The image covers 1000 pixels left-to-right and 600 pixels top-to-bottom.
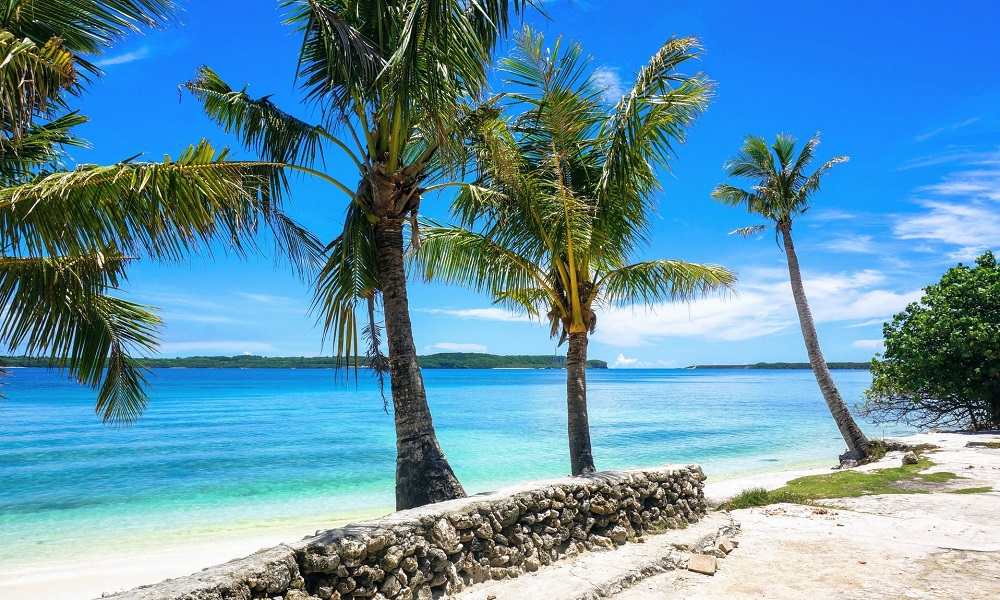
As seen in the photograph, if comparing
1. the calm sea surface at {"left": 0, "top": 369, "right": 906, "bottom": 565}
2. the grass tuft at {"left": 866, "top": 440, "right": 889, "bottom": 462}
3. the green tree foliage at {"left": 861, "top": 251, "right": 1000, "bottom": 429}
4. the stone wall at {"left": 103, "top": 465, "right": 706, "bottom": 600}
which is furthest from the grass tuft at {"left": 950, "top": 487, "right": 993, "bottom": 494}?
the calm sea surface at {"left": 0, "top": 369, "right": 906, "bottom": 565}

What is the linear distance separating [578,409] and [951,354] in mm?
13371

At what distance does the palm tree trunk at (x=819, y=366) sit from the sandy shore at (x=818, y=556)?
2.64 metres

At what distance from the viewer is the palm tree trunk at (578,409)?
862 cm

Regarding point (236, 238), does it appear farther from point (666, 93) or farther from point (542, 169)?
point (666, 93)

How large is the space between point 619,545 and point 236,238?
188 inches

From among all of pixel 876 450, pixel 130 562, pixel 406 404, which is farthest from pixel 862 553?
pixel 130 562

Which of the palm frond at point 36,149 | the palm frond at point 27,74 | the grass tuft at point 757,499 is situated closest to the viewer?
the palm frond at point 27,74

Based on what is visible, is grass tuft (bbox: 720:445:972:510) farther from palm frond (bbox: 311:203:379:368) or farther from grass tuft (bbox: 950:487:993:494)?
palm frond (bbox: 311:203:379:368)

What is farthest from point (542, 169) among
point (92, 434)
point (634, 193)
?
point (92, 434)

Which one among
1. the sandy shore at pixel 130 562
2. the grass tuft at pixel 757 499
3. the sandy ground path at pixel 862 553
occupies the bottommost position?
the sandy shore at pixel 130 562

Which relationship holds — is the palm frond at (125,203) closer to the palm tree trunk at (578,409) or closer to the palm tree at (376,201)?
the palm tree at (376,201)

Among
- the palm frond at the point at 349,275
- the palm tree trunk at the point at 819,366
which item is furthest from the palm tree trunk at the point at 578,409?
the palm tree trunk at the point at 819,366

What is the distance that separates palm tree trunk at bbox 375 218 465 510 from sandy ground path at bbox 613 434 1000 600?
2.22m

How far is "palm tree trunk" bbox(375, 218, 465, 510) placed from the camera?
6152 millimetres
